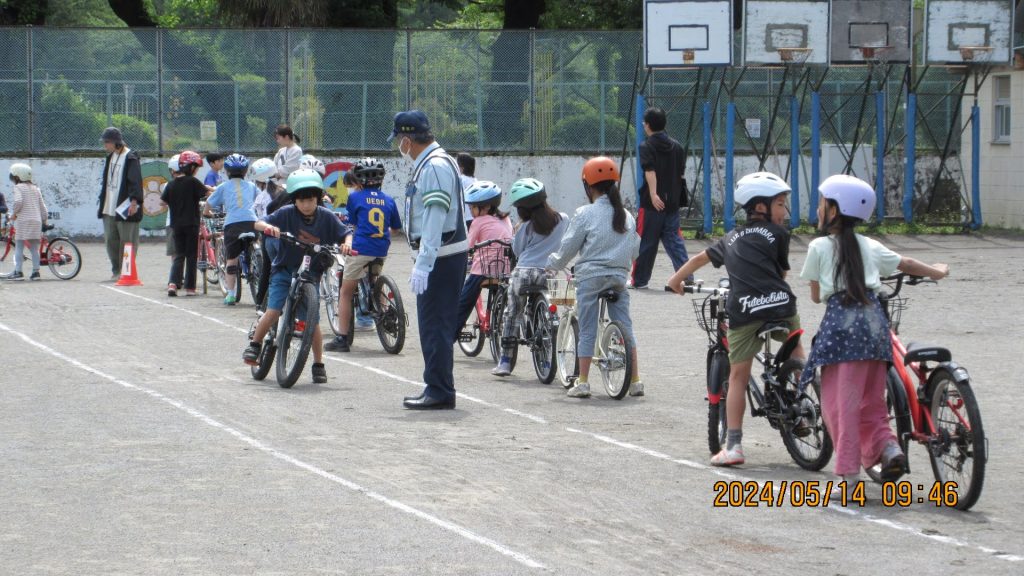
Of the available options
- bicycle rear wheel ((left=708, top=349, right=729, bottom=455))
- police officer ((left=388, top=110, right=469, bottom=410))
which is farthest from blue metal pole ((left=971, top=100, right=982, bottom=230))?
bicycle rear wheel ((left=708, top=349, right=729, bottom=455))

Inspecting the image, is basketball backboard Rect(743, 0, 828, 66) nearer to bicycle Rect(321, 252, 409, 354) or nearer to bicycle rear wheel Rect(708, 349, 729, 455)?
bicycle Rect(321, 252, 409, 354)

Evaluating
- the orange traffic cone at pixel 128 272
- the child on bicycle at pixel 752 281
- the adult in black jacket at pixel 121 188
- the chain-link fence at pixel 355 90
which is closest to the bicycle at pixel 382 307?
the child on bicycle at pixel 752 281

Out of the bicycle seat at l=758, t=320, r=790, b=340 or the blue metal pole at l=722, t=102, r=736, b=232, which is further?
the blue metal pole at l=722, t=102, r=736, b=232

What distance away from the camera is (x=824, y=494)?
7.73 meters

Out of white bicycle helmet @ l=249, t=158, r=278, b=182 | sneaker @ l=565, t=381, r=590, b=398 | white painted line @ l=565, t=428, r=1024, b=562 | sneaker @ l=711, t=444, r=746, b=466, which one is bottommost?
white painted line @ l=565, t=428, r=1024, b=562

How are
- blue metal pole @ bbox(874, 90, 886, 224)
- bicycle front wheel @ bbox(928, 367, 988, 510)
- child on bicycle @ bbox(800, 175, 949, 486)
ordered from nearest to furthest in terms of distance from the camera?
1. bicycle front wheel @ bbox(928, 367, 988, 510)
2. child on bicycle @ bbox(800, 175, 949, 486)
3. blue metal pole @ bbox(874, 90, 886, 224)

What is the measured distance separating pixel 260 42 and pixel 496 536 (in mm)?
25391

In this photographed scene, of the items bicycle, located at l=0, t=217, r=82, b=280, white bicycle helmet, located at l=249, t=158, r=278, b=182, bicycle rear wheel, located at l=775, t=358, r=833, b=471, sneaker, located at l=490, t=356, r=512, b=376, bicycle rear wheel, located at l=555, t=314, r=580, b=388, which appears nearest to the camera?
bicycle rear wheel, located at l=775, t=358, r=833, b=471

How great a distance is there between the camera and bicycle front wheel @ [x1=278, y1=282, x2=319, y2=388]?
456 inches

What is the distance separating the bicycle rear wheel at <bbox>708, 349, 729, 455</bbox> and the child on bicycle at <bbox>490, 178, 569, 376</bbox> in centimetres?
345

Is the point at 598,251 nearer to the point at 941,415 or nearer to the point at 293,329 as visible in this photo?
the point at 293,329

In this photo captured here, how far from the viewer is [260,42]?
31.1 metres

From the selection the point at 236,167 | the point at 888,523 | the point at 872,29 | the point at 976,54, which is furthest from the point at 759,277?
the point at 872,29

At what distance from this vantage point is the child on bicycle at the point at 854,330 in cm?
745
